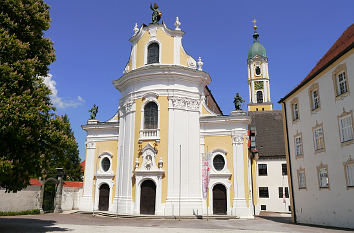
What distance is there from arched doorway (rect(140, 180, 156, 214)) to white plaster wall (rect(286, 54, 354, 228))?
11.2 m

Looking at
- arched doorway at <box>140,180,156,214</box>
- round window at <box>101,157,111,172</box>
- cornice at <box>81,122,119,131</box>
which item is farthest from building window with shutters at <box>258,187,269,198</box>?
cornice at <box>81,122,119,131</box>

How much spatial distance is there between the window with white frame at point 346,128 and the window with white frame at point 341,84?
151 cm

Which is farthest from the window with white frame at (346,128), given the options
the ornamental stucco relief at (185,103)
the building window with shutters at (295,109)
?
the ornamental stucco relief at (185,103)

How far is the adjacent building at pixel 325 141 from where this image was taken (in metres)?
16.2

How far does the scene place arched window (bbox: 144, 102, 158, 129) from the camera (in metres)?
26.2

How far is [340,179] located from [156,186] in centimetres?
1369

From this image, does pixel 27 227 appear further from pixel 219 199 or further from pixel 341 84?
pixel 341 84

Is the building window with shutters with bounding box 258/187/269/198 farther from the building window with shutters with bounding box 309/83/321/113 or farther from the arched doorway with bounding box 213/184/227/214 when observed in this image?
the building window with shutters with bounding box 309/83/321/113

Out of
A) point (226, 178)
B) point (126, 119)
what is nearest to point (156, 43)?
point (126, 119)

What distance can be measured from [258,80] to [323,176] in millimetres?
48378

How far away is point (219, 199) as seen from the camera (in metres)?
25.3

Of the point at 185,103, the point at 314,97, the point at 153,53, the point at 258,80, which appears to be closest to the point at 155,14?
the point at 153,53

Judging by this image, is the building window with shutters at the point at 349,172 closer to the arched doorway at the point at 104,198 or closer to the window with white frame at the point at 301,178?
the window with white frame at the point at 301,178

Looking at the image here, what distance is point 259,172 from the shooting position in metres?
35.5
